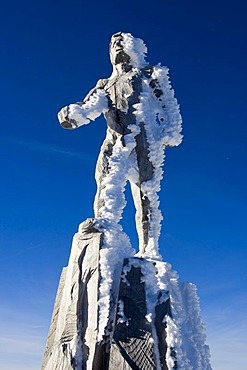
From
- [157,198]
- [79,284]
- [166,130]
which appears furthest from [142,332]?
[166,130]

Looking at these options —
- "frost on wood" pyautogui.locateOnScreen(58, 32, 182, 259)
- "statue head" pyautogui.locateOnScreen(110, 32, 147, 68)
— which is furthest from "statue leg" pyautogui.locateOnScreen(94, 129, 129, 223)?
"statue head" pyautogui.locateOnScreen(110, 32, 147, 68)

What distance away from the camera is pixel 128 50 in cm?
632

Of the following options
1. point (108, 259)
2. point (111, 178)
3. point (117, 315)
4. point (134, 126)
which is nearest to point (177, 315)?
point (117, 315)

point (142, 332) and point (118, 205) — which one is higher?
point (118, 205)

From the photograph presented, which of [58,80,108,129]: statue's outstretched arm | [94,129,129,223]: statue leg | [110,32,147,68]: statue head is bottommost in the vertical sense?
[94,129,129,223]: statue leg

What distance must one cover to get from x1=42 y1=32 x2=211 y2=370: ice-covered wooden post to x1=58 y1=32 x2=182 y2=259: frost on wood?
1 cm

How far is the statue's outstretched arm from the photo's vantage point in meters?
5.61

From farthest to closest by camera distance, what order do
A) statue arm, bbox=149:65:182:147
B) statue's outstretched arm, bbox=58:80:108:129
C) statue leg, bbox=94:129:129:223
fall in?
1. statue arm, bbox=149:65:182:147
2. statue's outstretched arm, bbox=58:80:108:129
3. statue leg, bbox=94:129:129:223

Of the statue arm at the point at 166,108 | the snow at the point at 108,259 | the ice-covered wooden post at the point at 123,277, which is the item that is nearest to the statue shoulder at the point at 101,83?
the ice-covered wooden post at the point at 123,277

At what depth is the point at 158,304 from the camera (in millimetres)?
4812

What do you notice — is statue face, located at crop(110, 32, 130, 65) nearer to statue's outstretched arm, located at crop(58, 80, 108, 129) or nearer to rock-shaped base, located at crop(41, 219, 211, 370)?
statue's outstretched arm, located at crop(58, 80, 108, 129)

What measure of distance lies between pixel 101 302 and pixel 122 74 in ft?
9.87

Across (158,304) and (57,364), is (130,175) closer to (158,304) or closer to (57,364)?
(158,304)

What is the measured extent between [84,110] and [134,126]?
63 centimetres
